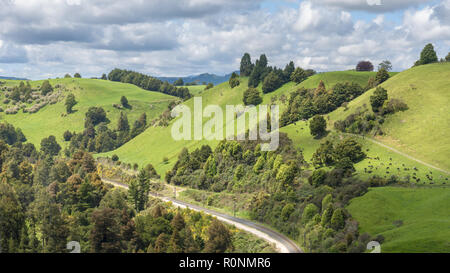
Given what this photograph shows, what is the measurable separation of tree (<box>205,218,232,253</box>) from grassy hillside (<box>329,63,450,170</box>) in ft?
146

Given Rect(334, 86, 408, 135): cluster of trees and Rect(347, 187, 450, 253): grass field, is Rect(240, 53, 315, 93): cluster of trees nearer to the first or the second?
Rect(334, 86, 408, 135): cluster of trees

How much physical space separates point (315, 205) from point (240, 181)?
37315 millimetres

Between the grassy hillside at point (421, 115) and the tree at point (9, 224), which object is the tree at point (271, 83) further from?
the tree at point (9, 224)

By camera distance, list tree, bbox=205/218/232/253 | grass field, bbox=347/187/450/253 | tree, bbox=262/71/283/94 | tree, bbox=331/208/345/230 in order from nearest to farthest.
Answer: grass field, bbox=347/187/450/253, tree, bbox=331/208/345/230, tree, bbox=205/218/232/253, tree, bbox=262/71/283/94

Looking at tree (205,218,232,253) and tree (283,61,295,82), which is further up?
tree (283,61,295,82)

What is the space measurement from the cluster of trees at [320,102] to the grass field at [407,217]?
61832 mm

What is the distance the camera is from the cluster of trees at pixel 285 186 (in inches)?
2286

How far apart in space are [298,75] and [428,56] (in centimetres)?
5659

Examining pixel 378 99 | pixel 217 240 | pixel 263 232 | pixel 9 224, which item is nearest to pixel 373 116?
pixel 378 99

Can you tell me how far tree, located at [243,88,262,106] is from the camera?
174 m

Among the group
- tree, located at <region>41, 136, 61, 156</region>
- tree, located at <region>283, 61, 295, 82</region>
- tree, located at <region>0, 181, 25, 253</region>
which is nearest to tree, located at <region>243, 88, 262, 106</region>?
tree, located at <region>283, 61, 295, 82</region>

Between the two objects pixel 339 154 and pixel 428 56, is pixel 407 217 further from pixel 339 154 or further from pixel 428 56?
pixel 428 56

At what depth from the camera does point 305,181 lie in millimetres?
84375
